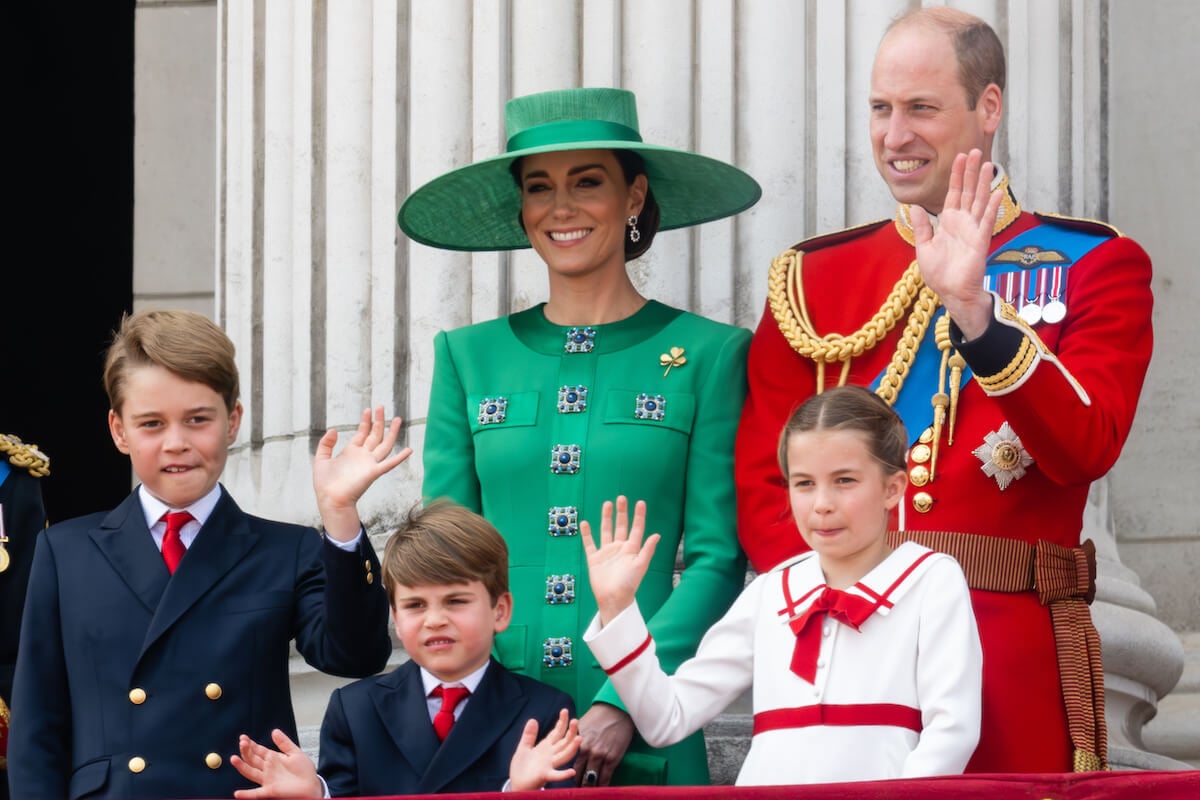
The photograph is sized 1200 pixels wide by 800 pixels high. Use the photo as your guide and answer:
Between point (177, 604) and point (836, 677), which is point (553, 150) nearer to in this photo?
point (177, 604)

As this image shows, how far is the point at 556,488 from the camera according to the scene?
409 centimetres

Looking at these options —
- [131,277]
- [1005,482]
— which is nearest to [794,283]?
[1005,482]

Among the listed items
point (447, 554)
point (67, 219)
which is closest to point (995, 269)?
point (447, 554)

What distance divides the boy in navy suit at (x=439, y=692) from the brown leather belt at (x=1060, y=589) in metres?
0.65

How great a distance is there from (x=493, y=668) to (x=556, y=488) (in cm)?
47

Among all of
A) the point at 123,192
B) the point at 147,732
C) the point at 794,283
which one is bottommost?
the point at 147,732

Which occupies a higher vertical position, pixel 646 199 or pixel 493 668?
pixel 646 199

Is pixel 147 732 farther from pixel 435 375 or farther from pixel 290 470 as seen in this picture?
pixel 290 470

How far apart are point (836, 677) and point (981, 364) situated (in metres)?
0.53

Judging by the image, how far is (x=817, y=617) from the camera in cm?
354

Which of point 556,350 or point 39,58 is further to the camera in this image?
point 39,58

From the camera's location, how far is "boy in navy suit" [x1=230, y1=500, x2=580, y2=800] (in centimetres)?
361

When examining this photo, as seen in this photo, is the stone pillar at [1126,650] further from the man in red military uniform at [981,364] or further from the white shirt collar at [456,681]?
the white shirt collar at [456,681]

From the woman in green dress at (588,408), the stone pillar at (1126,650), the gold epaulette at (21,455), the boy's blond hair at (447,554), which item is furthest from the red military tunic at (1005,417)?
the gold epaulette at (21,455)
